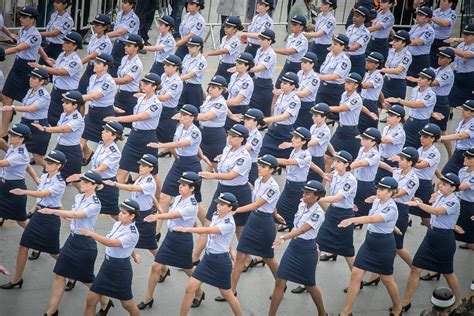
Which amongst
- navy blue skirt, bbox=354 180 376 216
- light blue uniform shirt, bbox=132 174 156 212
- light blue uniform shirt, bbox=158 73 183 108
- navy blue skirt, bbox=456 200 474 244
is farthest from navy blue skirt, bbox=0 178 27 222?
navy blue skirt, bbox=456 200 474 244

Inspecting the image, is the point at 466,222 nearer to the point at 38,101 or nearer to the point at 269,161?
the point at 269,161

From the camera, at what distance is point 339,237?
15648 mm

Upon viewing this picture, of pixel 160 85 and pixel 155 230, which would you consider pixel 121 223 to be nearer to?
pixel 155 230

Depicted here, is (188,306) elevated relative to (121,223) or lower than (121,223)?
lower

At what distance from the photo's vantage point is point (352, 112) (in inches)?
705

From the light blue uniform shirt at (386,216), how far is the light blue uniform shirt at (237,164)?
1851 mm

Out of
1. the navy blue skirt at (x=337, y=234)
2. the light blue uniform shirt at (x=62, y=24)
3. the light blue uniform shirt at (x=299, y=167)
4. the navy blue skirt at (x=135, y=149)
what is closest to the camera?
the navy blue skirt at (x=337, y=234)

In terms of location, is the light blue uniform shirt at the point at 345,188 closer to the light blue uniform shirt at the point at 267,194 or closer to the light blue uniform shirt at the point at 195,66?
the light blue uniform shirt at the point at 267,194

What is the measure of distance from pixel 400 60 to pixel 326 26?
5.48 ft

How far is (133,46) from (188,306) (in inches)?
211

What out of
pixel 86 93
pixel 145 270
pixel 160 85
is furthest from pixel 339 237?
pixel 86 93

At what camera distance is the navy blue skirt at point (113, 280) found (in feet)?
46.2

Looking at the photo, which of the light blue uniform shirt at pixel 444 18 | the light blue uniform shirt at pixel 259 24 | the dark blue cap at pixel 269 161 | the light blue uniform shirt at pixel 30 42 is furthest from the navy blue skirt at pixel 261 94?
the dark blue cap at pixel 269 161

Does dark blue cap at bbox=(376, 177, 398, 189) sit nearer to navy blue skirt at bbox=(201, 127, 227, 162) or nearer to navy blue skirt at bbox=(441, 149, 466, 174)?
navy blue skirt at bbox=(441, 149, 466, 174)
